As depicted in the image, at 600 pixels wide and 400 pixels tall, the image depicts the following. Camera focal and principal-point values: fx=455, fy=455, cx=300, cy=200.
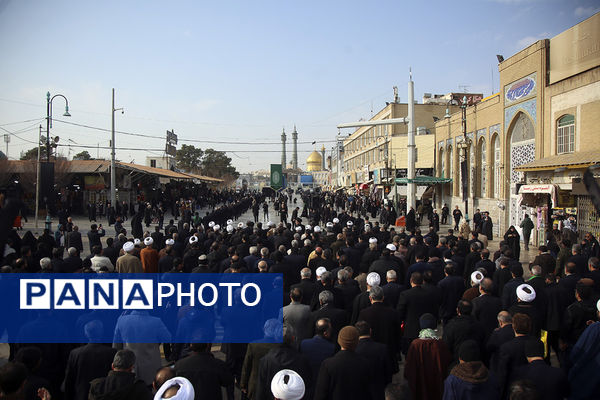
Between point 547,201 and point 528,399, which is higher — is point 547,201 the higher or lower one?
the higher one

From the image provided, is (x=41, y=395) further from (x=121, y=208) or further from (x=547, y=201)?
(x=121, y=208)

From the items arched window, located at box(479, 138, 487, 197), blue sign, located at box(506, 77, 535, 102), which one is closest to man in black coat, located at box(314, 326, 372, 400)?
blue sign, located at box(506, 77, 535, 102)

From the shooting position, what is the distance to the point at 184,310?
5.81m

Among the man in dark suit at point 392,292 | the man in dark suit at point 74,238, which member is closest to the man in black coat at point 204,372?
the man in dark suit at point 392,292

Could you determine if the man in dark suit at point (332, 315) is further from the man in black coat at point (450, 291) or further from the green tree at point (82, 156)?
the green tree at point (82, 156)

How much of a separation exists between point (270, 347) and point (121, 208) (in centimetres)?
2674

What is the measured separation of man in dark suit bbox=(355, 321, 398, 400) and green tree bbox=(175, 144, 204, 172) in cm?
6825

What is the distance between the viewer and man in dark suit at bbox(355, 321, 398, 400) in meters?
3.98

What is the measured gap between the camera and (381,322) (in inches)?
211

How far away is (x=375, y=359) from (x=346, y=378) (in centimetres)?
42

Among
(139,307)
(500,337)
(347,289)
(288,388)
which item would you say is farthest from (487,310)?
(139,307)

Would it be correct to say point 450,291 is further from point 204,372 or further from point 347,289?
point 204,372

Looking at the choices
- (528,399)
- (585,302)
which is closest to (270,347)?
(528,399)

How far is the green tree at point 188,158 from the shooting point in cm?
7006
